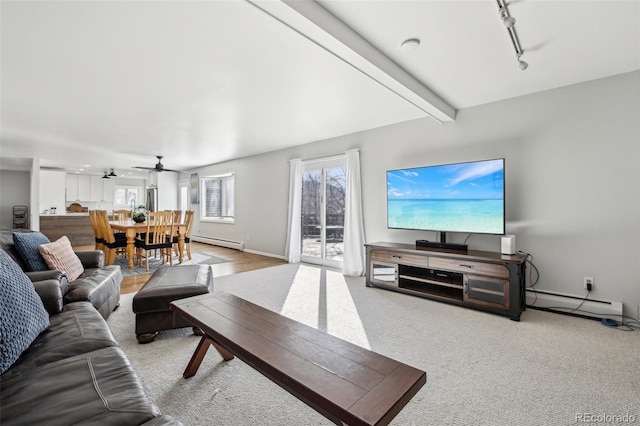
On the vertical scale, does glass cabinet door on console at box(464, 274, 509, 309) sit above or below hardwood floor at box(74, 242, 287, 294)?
above

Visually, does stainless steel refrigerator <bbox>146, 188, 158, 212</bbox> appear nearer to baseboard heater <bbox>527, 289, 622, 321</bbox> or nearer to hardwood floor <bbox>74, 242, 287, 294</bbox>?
hardwood floor <bbox>74, 242, 287, 294</bbox>

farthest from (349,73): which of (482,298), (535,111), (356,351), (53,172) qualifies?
(53,172)

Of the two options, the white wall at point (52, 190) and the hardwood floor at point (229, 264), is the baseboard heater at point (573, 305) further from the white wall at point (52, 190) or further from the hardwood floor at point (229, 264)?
the white wall at point (52, 190)

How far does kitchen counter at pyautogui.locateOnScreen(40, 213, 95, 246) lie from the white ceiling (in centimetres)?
426

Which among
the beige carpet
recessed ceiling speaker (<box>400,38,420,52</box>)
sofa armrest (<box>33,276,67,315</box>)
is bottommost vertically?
the beige carpet

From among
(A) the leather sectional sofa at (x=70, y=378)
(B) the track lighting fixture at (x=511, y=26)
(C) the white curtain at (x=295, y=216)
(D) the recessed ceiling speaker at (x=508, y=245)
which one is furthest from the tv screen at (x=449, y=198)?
(A) the leather sectional sofa at (x=70, y=378)

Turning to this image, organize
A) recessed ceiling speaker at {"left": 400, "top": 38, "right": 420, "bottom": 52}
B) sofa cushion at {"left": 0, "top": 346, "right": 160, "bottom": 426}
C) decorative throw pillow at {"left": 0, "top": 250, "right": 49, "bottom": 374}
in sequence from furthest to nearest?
recessed ceiling speaker at {"left": 400, "top": 38, "right": 420, "bottom": 52} → decorative throw pillow at {"left": 0, "top": 250, "right": 49, "bottom": 374} → sofa cushion at {"left": 0, "top": 346, "right": 160, "bottom": 426}

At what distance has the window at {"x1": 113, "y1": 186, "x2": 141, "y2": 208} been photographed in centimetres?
1052

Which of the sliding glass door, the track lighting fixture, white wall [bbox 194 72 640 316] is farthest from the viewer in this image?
the sliding glass door

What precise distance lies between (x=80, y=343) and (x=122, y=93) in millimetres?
2874

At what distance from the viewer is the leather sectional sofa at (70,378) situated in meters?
0.87

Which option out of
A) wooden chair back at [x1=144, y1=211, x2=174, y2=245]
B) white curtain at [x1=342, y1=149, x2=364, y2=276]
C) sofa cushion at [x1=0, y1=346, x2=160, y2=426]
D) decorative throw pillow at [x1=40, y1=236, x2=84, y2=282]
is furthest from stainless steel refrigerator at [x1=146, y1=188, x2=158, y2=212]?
sofa cushion at [x1=0, y1=346, x2=160, y2=426]

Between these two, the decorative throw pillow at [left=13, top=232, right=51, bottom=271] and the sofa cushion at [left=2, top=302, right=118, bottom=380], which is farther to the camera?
the decorative throw pillow at [left=13, top=232, right=51, bottom=271]

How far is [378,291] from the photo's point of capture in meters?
3.64
